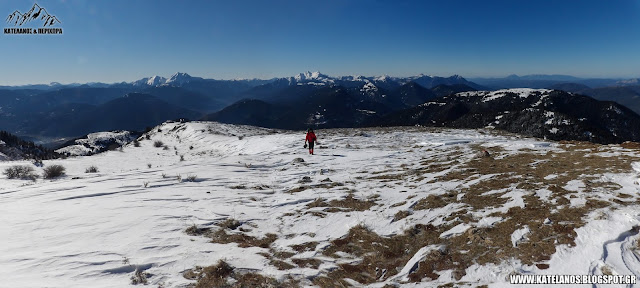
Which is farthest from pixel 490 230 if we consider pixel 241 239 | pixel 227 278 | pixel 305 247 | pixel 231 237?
pixel 231 237

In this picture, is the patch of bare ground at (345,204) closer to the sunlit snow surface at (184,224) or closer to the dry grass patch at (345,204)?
the dry grass patch at (345,204)

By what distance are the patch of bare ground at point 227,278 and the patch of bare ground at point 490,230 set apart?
907 mm

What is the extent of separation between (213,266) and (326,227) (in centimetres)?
342

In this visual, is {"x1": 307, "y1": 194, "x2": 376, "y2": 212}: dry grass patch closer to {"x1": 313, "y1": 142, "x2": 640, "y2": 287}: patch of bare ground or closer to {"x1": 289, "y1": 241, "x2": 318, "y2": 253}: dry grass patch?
{"x1": 313, "y1": 142, "x2": 640, "y2": 287}: patch of bare ground

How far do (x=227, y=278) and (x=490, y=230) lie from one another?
629cm

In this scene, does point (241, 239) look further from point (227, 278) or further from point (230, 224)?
point (227, 278)

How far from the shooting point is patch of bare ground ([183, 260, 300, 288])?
17.7 ft

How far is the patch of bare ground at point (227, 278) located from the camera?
5406 millimetres

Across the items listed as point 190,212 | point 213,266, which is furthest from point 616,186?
point 190,212

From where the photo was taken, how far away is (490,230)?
22.3 ft

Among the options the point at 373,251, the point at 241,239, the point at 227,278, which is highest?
the point at 227,278

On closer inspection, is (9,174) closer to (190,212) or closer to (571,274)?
(190,212)

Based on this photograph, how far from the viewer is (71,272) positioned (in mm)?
5594

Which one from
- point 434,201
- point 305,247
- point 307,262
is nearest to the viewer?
point 307,262
